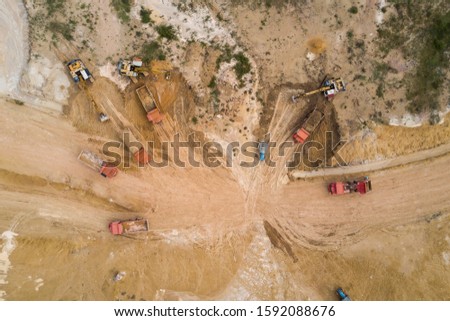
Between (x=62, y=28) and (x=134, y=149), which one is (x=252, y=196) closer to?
(x=134, y=149)

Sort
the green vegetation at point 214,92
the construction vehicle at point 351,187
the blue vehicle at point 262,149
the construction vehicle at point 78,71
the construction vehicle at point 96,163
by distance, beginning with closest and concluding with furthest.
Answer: the construction vehicle at point 78,71, the construction vehicle at point 96,163, the construction vehicle at point 351,187, the green vegetation at point 214,92, the blue vehicle at point 262,149

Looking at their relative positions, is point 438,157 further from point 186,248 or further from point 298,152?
point 186,248

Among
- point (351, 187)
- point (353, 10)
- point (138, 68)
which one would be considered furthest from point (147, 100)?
point (353, 10)

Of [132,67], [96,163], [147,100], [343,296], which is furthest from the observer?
[147,100]

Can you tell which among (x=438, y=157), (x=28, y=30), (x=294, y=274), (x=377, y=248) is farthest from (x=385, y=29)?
(x=28, y=30)

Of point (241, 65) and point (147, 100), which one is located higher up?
point (241, 65)

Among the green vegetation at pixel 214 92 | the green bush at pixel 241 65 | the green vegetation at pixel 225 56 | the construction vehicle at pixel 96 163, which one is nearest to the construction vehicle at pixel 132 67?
the green vegetation at pixel 214 92

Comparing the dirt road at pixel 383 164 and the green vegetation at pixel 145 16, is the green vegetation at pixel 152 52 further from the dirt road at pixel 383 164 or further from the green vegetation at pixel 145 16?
the dirt road at pixel 383 164
